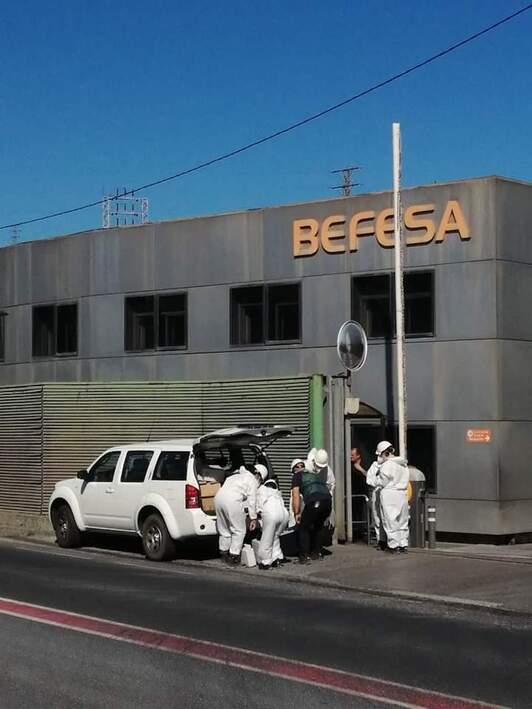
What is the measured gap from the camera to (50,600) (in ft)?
41.7

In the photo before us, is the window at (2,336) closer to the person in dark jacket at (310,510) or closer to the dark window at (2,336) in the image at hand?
the dark window at (2,336)

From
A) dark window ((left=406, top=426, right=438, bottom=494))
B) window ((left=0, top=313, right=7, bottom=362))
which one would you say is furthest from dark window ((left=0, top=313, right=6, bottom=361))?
dark window ((left=406, top=426, right=438, bottom=494))

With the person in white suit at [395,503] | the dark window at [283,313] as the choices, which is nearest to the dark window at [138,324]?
the dark window at [283,313]

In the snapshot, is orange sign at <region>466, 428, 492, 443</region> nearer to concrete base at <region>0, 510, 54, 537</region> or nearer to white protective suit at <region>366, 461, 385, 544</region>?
white protective suit at <region>366, 461, 385, 544</region>

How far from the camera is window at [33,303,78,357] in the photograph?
2831 centimetres

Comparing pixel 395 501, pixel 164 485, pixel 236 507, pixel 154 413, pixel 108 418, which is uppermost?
pixel 154 413

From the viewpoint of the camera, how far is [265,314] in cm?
2500

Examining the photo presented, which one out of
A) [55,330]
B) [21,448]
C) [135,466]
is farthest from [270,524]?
[55,330]

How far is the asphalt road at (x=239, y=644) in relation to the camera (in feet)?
26.9

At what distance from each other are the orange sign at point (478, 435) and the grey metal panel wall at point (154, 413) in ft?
12.0

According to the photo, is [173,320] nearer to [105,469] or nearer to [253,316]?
[253,316]

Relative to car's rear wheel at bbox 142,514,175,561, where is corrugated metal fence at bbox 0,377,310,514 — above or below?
above

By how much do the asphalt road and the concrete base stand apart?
745 centimetres

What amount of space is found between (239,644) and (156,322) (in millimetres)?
17004
